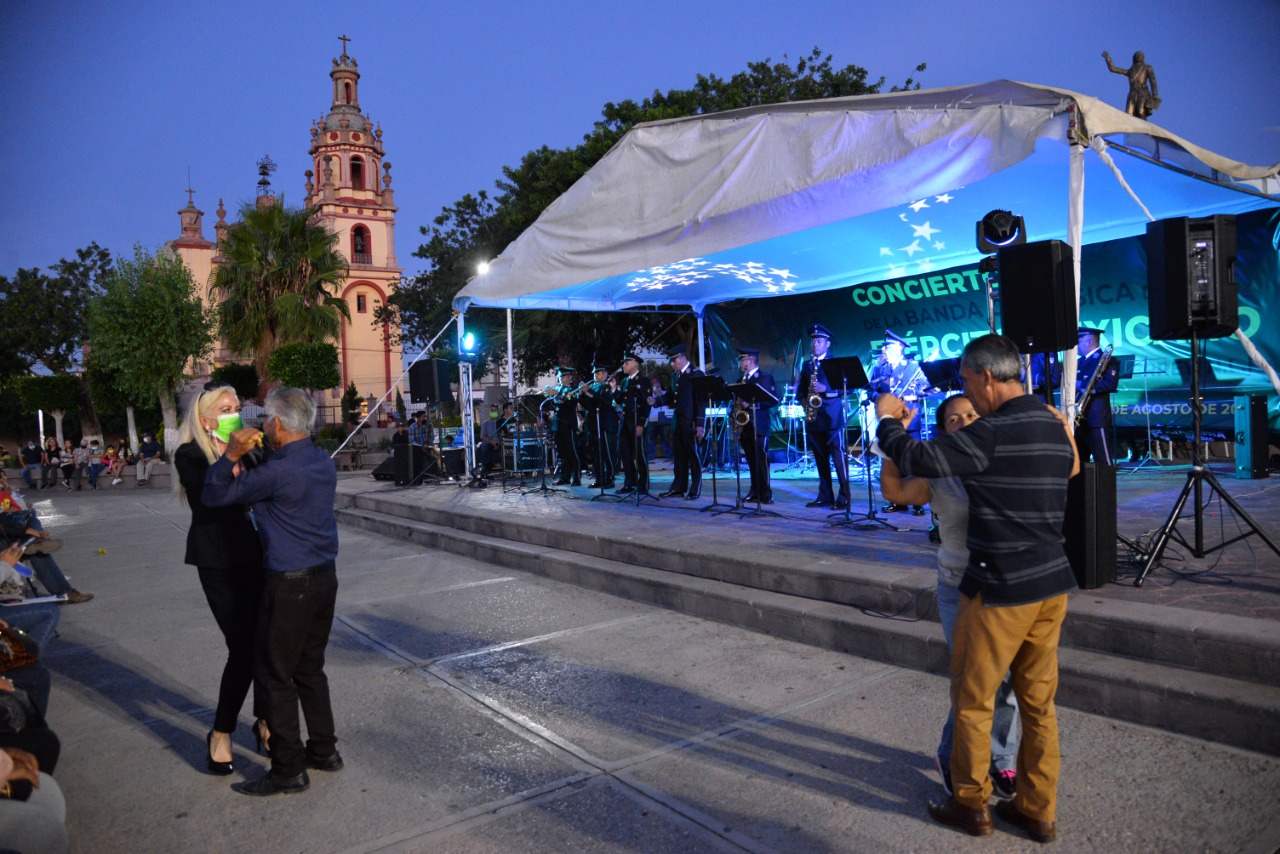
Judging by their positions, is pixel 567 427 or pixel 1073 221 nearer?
pixel 1073 221

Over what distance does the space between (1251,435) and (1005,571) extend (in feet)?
31.8

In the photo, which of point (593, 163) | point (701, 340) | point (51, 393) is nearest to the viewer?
point (701, 340)

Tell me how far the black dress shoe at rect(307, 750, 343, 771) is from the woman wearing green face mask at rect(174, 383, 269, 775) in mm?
326

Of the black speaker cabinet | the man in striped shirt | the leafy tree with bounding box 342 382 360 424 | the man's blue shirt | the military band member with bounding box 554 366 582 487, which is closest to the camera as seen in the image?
the man in striped shirt

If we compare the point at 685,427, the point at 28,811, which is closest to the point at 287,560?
the point at 28,811

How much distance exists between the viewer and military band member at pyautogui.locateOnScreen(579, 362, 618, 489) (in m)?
11.8

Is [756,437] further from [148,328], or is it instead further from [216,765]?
[148,328]

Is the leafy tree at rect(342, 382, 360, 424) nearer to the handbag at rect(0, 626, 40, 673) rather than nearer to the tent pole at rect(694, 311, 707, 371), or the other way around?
Answer: the tent pole at rect(694, 311, 707, 371)

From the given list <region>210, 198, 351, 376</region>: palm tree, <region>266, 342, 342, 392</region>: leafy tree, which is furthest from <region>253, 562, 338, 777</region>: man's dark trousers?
<region>210, 198, 351, 376</region>: palm tree

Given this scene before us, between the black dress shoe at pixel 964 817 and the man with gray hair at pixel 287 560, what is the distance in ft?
8.70

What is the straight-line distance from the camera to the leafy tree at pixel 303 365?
27.7 m

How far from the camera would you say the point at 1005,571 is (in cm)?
276

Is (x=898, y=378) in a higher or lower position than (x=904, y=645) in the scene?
higher

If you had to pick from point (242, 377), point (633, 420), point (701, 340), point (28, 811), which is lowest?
point (28, 811)
